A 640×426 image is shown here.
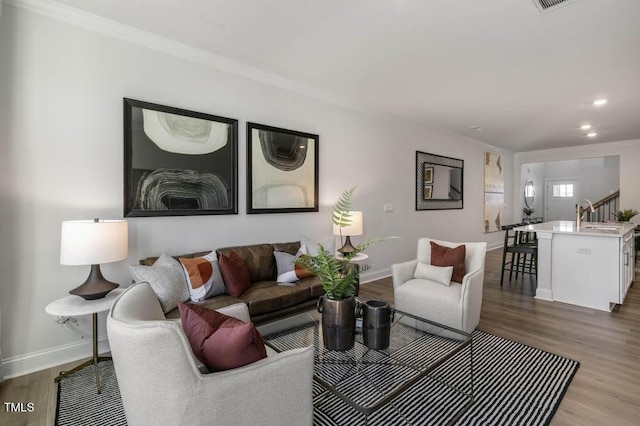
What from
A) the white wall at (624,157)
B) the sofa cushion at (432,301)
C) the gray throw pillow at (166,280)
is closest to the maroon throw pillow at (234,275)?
the gray throw pillow at (166,280)

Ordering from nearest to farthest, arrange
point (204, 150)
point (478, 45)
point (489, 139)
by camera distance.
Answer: point (478, 45) → point (204, 150) → point (489, 139)

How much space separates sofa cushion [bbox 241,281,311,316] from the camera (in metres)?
2.67

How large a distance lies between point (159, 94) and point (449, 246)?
3.30 meters

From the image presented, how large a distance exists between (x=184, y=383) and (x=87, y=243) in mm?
1520

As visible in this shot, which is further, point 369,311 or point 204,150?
point 204,150

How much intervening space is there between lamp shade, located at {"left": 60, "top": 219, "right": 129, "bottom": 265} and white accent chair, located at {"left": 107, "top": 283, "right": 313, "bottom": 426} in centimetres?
99

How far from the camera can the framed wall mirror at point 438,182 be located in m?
5.79

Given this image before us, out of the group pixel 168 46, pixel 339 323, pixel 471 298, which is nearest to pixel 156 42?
pixel 168 46

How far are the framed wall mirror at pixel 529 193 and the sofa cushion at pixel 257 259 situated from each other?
36.8 feet

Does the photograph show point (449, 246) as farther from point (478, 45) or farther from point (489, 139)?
point (489, 139)

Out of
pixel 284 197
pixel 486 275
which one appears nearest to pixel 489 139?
pixel 486 275

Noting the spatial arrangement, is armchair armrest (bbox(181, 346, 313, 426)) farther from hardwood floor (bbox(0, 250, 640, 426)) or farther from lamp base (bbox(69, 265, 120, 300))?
lamp base (bbox(69, 265, 120, 300))

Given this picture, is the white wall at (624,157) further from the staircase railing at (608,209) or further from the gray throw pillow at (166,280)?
the gray throw pillow at (166,280)

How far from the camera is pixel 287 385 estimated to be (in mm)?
1349
